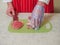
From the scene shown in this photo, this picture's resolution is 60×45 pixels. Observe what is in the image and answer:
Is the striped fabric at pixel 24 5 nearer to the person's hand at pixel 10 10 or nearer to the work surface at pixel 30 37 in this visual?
the person's hand at pixel 10 10

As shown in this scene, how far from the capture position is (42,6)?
80cm

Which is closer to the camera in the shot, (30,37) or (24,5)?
(30,37)

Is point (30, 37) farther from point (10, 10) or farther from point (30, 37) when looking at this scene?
point (10, 10)

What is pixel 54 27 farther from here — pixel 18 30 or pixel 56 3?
pixel 56 3

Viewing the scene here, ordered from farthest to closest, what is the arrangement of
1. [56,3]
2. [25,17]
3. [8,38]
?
1. [56,3]
2. [25,17]
3. [8,38]

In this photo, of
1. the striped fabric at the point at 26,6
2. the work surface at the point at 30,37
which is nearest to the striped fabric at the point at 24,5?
the striped fabric at the point at 26,6

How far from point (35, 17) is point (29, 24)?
0.19 ft

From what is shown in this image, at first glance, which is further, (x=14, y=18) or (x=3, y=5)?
(x=3, y=5)

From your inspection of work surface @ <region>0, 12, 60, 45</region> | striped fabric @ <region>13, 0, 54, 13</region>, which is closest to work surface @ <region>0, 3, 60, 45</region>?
work surface @ <region>0, 12, 60, 45</region>

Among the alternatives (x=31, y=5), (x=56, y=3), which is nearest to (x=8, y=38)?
(x=31, y=5)

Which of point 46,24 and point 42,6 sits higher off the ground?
point 42,6

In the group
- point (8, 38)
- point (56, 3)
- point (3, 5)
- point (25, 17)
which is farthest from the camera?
point (56, 3)

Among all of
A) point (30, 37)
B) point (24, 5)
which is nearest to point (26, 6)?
point (24, 5)

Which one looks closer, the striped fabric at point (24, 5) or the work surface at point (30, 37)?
the work surface at point (30, 37)
